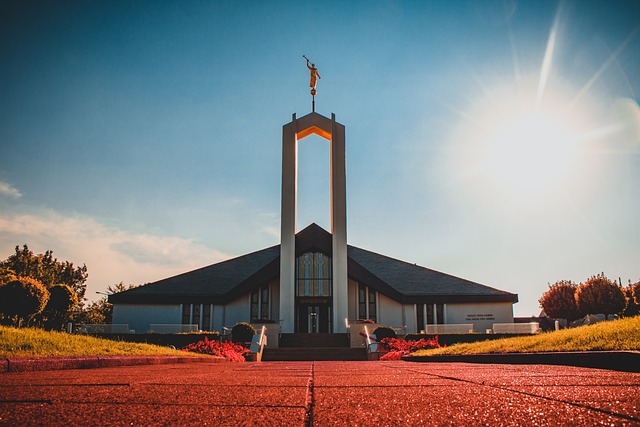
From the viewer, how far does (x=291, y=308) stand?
26.8m

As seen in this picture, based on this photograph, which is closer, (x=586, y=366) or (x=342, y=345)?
(x=586, y=366)

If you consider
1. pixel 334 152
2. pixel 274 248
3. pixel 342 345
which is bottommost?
pixel 342 345

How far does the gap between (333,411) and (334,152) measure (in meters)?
27.1

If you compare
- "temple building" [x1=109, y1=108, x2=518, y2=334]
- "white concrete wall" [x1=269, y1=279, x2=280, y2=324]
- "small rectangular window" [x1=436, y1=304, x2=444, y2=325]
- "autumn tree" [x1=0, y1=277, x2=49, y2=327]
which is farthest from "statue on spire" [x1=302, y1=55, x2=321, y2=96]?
"autumn tree" [x1=0, y1=277, x2=49, y2=327]

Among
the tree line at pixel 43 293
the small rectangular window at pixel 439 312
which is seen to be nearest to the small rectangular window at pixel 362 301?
the small rectangular window at pixel 439 312

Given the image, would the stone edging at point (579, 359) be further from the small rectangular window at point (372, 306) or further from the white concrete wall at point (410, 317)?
the small rectangular window at point (372, 306)

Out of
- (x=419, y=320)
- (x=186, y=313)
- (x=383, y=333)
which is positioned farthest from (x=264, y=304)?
(x=383, y=333)

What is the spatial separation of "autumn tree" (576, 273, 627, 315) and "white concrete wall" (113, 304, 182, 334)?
1097 inches

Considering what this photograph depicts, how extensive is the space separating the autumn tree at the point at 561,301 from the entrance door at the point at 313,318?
1979 cm

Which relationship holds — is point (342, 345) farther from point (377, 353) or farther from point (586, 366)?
point (586, 366)

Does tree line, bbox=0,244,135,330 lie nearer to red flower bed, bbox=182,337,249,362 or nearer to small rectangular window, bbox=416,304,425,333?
red flower bed, bbox=182,337,249,362

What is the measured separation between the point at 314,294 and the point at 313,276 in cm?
105

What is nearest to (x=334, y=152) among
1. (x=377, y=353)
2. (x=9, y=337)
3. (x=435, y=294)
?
(x=435, y=294)

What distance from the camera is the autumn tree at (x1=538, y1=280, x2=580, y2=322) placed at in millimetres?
36656
